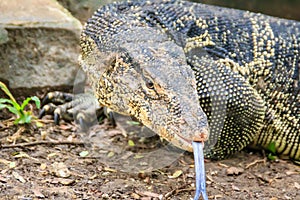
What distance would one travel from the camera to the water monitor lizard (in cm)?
486

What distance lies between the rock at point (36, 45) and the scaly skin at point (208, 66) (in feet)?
3.05

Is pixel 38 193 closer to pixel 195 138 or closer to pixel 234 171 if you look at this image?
pixel 195 138

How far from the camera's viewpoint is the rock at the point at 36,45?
6.38 m

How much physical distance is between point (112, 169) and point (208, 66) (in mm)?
1485

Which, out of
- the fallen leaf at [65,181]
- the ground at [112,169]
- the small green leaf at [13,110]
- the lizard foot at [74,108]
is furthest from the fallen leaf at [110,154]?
the small green leaf at [13,110]

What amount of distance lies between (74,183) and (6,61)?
2.06 meters

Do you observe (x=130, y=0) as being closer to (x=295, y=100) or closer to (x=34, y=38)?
(x=34, y=38)

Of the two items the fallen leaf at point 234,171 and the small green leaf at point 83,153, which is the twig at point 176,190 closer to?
the fallen leaf at point 234,171

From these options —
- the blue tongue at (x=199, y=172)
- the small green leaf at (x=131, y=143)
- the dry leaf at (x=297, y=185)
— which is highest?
the blue tongue at (x=199, y=172)

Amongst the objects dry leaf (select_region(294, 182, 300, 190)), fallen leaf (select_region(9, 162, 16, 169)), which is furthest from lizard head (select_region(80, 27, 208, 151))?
dry leaf (select_region(294, 182, 300, 190))

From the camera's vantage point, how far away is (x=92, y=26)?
586 cm

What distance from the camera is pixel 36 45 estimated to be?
21.6 feet

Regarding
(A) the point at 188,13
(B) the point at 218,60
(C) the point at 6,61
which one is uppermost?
(A) the point at 188,13

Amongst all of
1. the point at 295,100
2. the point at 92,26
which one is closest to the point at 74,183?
the point at 92,26
